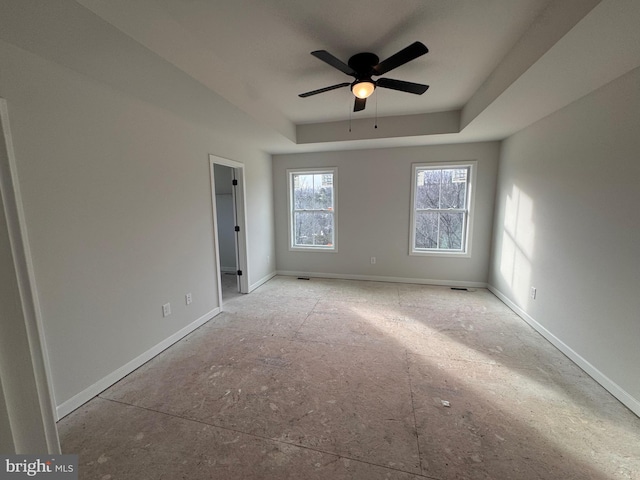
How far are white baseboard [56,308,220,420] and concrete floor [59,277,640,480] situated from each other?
0.07 metres

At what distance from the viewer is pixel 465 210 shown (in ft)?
14.0

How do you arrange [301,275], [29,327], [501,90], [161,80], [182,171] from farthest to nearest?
1. [301,275]
2. [182,171]
3. [501,90]
4. [161,80]
5. [29,327]

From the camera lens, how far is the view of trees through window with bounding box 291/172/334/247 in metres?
4.83

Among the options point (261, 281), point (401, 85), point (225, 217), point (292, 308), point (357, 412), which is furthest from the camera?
point (225, 217)

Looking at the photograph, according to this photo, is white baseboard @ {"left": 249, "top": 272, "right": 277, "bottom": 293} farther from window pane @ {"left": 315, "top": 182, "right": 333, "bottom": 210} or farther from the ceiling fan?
the ceiling fan

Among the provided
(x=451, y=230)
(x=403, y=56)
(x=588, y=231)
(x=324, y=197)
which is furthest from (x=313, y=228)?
(x=588, y=231)

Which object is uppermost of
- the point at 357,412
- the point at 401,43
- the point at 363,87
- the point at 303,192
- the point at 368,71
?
the point at 401,43

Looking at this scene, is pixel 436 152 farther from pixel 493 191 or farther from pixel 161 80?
pixel 161 80

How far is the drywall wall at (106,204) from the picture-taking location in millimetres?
1620

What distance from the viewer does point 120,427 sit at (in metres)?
1.69

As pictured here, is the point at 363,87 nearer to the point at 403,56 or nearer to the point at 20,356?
→ the point at 403,56

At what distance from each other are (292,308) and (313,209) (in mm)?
2083

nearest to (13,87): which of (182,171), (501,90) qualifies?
(182,171)

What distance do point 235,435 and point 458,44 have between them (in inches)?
128
